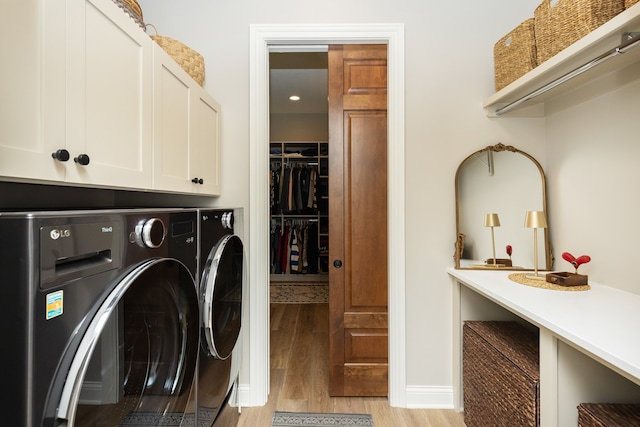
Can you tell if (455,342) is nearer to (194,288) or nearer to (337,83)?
(194,288)

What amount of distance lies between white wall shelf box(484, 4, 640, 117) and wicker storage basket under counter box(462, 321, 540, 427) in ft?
3.91

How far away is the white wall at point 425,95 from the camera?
6.32ft

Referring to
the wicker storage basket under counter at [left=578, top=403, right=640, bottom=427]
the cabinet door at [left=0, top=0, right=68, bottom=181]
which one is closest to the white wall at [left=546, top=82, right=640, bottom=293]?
the wicker storage basket under counter at [left=578, top=403, right=640, bottom=427]

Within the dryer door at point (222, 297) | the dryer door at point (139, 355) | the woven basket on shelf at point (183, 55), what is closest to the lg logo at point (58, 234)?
the dryer door at point (139, 355)

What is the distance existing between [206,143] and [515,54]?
1639 mm

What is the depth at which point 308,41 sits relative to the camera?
76.5 inches

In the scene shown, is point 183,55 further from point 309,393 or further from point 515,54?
point 309,393

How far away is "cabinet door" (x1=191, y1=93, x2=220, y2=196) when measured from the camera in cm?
157

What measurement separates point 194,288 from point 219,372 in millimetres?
550

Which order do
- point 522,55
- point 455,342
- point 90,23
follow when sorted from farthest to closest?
point 455,342 < point 522,55 < point 90,23

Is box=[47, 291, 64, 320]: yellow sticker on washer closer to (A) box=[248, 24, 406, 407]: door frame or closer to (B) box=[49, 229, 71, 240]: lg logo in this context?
(B) box=[49, 229, 71, 240]: lg logo

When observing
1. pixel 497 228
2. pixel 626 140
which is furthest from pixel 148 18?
pixel 626 140

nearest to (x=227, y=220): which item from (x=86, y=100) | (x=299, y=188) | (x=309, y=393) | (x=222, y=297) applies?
(x=222, y=297)

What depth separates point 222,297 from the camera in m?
1.45
